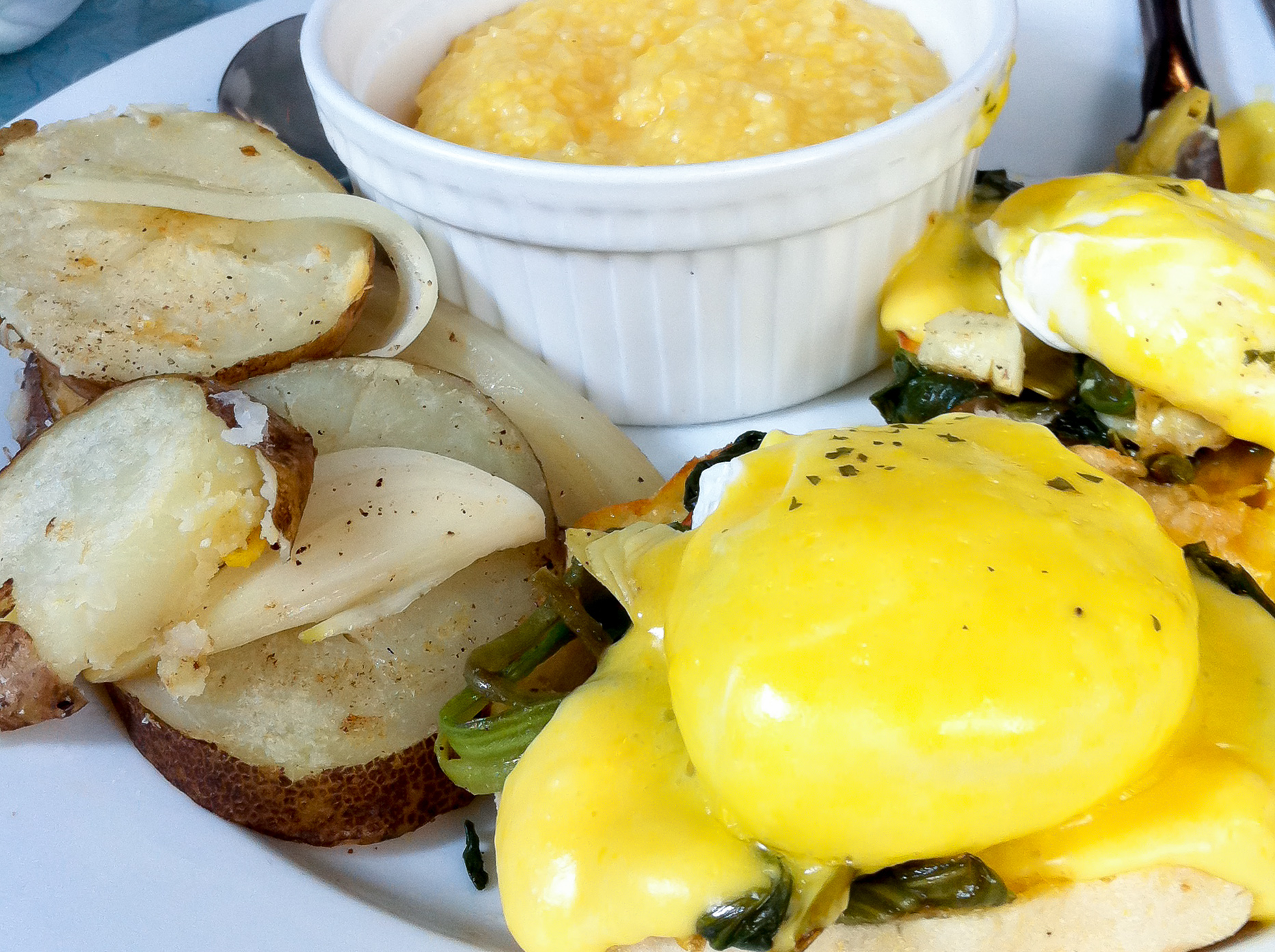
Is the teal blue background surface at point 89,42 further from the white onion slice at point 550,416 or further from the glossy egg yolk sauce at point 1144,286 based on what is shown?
the glossy egg yolk sauce at point 1144,286

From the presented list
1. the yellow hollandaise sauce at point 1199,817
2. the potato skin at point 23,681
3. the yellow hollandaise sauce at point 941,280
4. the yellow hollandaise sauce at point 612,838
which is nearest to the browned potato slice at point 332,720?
the potato skin at point 23,681

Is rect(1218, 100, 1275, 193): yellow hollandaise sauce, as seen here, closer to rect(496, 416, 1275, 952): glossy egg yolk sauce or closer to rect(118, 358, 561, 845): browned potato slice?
rect(496, 416, 1275, 952): glossy egg yolk sauce

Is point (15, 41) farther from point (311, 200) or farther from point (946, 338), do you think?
point (946, 338)

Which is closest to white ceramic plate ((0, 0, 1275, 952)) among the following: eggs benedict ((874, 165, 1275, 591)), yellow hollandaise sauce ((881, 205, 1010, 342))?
eggs benedict ((874, 165, 1275, 591))

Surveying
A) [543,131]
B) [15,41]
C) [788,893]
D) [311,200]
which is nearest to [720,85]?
[543,131]

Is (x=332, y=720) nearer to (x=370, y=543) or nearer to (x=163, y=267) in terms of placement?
(x=370, y=543)
